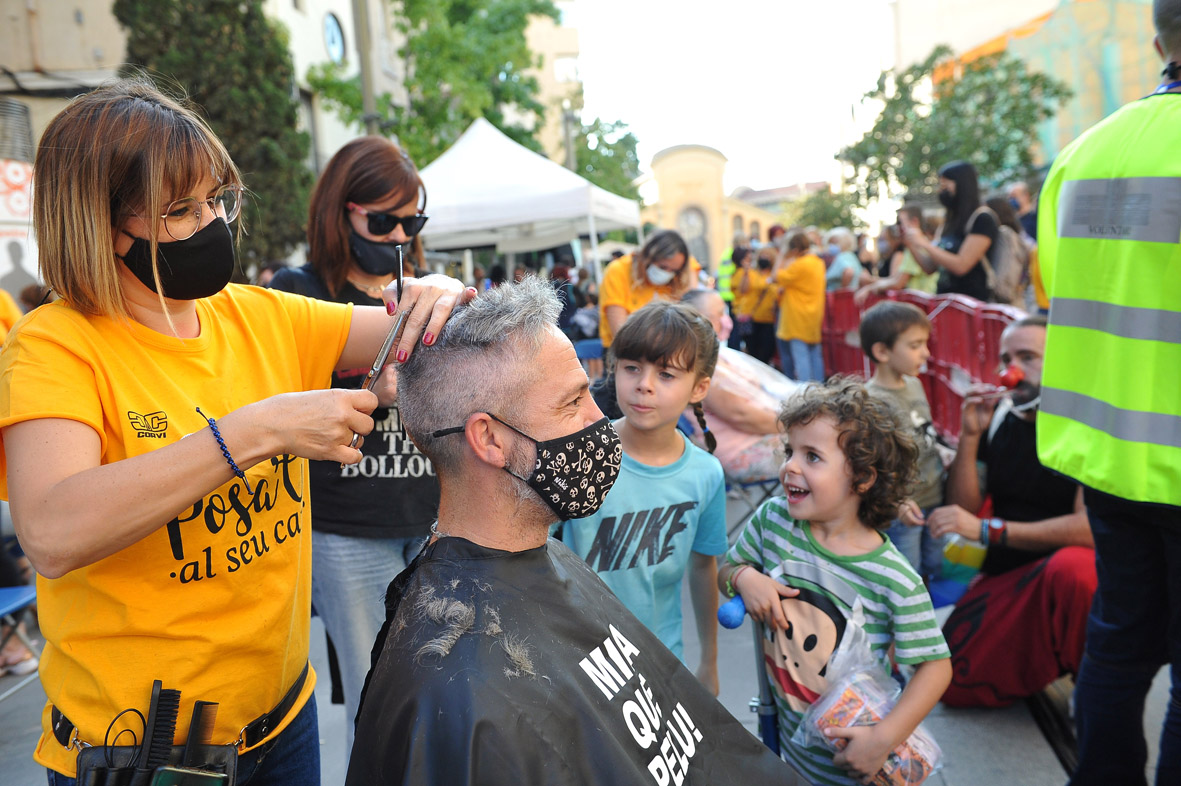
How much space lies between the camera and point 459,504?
1.67 meters

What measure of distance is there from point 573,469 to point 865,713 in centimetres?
104

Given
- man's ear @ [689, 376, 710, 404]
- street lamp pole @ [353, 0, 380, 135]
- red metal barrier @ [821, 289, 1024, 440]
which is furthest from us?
street lamp pole @ [353, 0, 380, 135]

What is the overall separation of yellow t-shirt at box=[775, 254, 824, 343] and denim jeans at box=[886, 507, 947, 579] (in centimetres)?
555

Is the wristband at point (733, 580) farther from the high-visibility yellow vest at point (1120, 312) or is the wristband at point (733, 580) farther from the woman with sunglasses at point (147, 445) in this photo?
the woman with sunglasses at point (147, 445)

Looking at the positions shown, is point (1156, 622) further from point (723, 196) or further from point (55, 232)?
point (723, 196)

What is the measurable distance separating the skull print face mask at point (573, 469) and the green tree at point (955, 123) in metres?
21.3

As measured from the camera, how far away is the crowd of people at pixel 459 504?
1390 mm

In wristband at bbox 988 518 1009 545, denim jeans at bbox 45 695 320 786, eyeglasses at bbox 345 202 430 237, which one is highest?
eyeglasses at bbox 345 202 430 237

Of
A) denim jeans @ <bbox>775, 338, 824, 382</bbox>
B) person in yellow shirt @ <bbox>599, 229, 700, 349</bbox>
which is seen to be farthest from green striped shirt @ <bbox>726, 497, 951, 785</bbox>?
denim jeans @ <bbox>775, 338, 824, 382</bbox>

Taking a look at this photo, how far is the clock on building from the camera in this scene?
19.0 meters

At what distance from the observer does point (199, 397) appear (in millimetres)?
1573

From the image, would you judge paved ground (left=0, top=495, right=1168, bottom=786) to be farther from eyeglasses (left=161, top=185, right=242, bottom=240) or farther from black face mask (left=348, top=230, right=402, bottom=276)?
eyeglasses (left=161, top=185, right=242, bottom=240)

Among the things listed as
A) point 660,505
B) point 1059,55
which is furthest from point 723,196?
point 660,505

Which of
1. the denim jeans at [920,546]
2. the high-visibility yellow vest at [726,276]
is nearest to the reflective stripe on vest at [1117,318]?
the denim jeans at [920,546]
